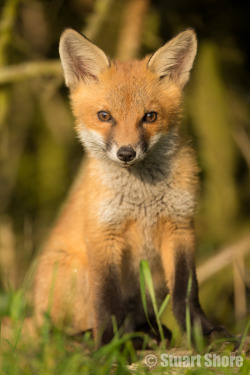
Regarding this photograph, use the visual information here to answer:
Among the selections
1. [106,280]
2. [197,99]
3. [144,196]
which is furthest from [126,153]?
[197,99]

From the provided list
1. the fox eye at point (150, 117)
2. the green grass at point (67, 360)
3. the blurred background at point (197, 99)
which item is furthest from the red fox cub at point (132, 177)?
the blurred background at point (197, 99)

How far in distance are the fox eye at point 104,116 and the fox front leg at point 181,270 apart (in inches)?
28.2

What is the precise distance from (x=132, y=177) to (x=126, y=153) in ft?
1.35

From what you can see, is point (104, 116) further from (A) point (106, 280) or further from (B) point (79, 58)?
(A) point (106, 280)

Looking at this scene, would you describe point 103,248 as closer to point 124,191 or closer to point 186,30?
point 124,191

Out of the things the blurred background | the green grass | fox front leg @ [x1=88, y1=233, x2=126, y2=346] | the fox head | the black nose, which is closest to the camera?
the green grass

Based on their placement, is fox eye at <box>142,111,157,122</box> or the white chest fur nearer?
fox eye at <box>142,111,157,122</box>

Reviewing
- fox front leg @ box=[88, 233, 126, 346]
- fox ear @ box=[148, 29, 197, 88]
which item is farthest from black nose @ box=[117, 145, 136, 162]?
fox ear @ box=[148, 29, 197, 88]

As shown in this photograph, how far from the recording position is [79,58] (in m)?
3.39

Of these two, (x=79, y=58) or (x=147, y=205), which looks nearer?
(x=147, y=205)

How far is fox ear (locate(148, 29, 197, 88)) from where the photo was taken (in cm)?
326

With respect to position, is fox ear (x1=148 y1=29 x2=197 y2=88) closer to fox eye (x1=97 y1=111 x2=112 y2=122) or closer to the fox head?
the fox head

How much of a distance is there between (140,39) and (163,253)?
3.19 meters

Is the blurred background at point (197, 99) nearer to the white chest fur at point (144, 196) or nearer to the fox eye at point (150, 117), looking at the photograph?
the white chest fur at point (144, 196)
